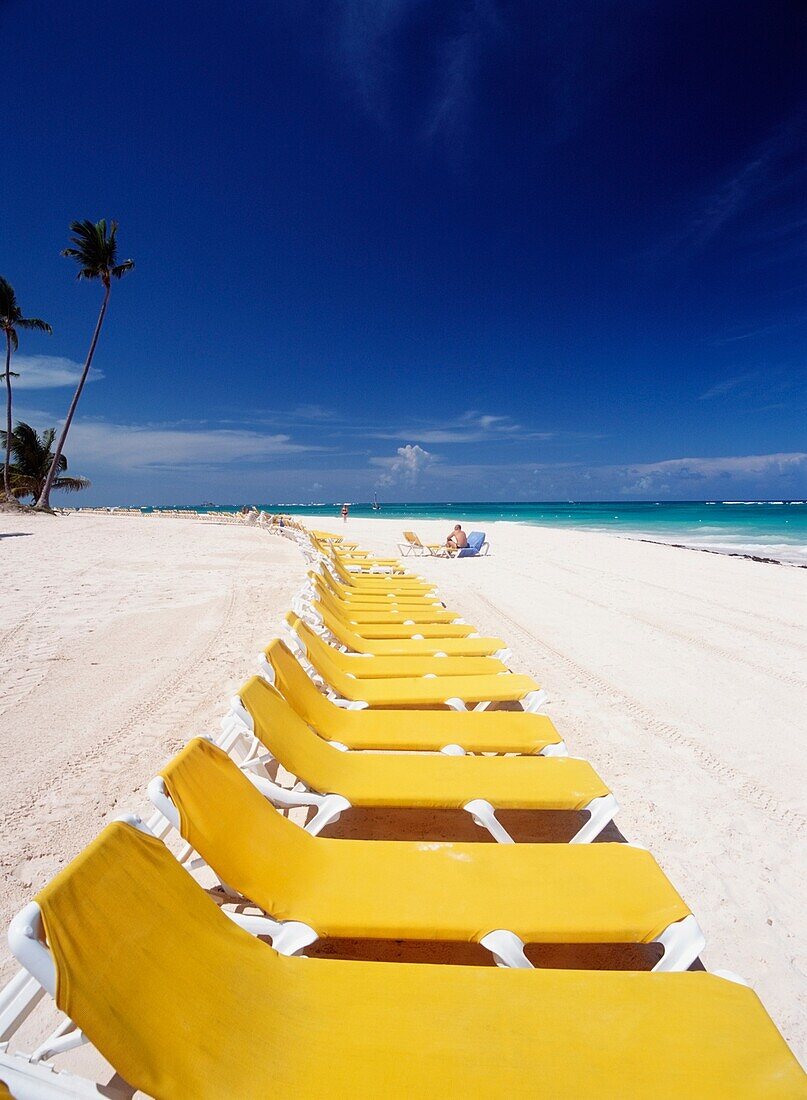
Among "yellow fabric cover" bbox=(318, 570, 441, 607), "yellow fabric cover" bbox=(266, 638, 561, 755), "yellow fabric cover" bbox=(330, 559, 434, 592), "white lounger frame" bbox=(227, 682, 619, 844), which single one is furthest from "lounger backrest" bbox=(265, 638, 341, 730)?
"yellow fabric cover" bbox=(330, 559, 434, 592)

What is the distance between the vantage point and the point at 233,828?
187 centimetres

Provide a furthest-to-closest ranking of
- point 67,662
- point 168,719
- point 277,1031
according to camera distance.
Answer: point 67,662 → point 168,719 → point 277,1031

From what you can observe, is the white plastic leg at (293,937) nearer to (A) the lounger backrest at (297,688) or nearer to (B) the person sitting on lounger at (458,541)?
(A) the lounger backrest at (297,688)

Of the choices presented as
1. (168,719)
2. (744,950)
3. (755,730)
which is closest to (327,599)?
(168,719)

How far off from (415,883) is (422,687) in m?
1.89

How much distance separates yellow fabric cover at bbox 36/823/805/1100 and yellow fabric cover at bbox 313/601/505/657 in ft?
10.0

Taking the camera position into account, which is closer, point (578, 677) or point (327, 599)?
point (578, 677)

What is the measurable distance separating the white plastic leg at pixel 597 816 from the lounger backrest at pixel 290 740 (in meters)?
1.11

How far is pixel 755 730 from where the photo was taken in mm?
3994

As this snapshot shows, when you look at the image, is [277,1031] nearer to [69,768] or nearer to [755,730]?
[69,768]

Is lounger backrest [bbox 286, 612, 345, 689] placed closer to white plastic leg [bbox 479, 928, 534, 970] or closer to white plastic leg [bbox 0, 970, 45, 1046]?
white plastic leg [bbox 479, 928, 534, 970]

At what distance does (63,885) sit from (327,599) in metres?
4.54

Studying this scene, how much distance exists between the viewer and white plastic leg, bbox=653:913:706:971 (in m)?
1.59

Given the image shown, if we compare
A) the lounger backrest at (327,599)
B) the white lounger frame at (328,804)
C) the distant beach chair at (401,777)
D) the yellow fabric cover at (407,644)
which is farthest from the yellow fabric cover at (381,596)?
the white lounger frame at (328,804)
